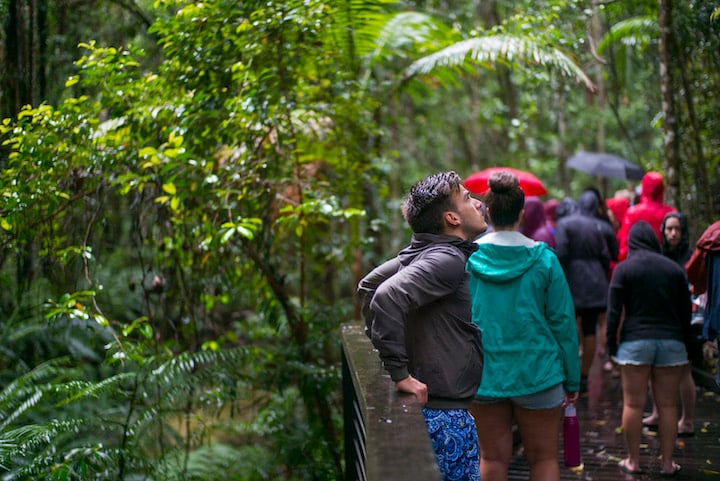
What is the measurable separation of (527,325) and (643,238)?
1679 millimetres

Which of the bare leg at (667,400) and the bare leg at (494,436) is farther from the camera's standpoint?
the bare leg at (667,400)

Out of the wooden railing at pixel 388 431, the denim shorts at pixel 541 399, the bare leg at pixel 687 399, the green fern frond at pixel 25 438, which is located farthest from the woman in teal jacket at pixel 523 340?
the green fern frond at pixel 25 438

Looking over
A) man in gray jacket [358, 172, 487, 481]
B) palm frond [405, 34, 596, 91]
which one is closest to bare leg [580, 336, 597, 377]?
palm frond [405, 34, 596, 91]

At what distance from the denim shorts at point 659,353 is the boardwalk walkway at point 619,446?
2.70ft

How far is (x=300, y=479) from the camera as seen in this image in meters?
7.16

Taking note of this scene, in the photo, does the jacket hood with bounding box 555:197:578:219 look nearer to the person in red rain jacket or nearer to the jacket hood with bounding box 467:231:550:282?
the person in red rain jacket

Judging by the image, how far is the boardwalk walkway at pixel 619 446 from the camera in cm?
530

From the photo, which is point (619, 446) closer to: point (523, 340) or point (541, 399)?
point (541, 399)

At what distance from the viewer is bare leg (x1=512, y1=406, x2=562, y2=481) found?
12.8 feet

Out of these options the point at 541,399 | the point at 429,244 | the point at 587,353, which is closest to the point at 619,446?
the point at 587,353


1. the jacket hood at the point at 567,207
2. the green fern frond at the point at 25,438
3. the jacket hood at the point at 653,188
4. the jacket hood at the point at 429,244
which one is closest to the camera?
the jacket hood at the point at 429,244

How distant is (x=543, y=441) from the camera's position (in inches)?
154

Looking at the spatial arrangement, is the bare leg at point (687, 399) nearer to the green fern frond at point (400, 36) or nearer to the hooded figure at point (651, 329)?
the hooded figure at point (651, 329)

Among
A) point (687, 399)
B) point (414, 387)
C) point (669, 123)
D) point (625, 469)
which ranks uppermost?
point (669, 123)
